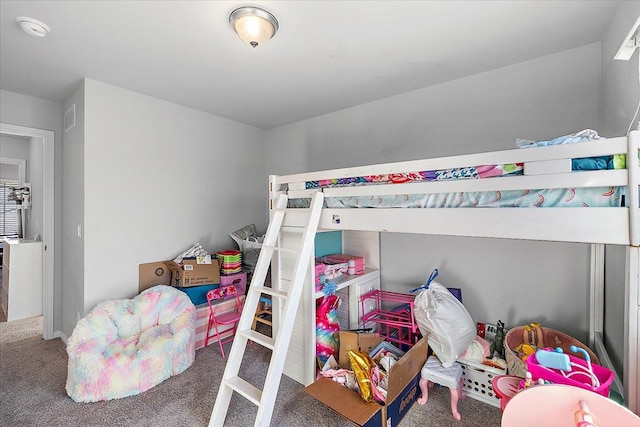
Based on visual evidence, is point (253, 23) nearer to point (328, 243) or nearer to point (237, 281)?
point (328, 243)

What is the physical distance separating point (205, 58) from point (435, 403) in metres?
3.03

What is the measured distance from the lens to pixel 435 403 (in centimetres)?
202

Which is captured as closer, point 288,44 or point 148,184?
point 288,44

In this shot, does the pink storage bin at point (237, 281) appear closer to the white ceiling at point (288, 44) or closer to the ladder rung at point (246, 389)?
the ladder rung at point (246, 389)

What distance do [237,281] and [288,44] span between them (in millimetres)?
2347

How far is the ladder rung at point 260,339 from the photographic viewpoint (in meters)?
1.77

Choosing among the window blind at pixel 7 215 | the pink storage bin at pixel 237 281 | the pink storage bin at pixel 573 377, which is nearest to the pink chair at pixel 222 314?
the pink storage bin at pixel 237 281

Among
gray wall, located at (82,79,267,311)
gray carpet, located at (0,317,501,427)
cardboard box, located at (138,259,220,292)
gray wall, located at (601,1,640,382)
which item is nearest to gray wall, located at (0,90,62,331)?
gray wall, located at (82,79,267,311)

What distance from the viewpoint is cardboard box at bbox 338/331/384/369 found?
2203mm

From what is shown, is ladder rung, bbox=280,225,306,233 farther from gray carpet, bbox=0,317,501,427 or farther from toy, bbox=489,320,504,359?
toy, bbox=489,320,504,359

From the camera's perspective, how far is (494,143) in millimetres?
2379

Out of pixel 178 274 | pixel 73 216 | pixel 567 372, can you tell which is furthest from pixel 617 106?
pixel 73 216

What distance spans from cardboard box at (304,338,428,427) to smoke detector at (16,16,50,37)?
2856 mm

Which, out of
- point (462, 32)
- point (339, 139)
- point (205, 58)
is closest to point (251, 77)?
point (205, 58)
